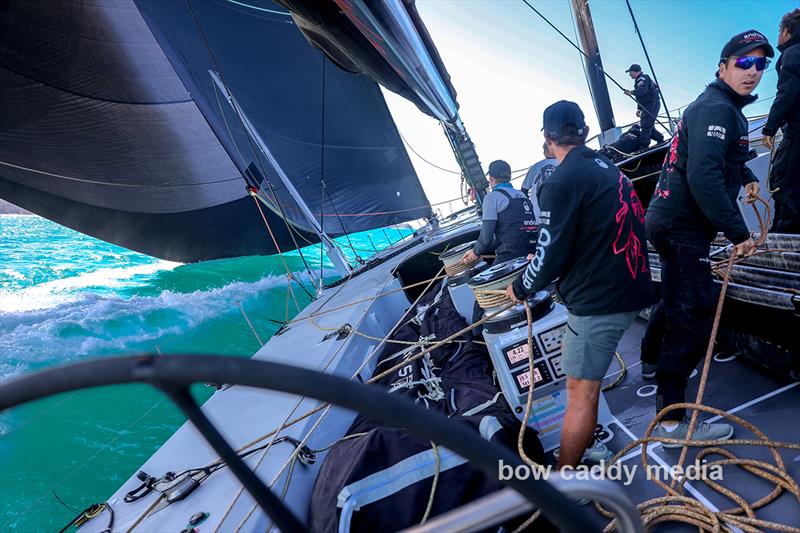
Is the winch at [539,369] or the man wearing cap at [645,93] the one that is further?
the man wearing cap at [645,93]

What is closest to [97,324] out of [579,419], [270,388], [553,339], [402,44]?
[402,44]

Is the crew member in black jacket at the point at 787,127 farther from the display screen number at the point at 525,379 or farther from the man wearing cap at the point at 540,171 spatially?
the display screen number at the point at 525,379

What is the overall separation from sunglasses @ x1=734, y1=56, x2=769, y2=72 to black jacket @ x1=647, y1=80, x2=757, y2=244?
0.07 meters

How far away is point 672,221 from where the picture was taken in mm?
1525

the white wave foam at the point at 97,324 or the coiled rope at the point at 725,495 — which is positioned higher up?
the white wave foam at the point at 97,324

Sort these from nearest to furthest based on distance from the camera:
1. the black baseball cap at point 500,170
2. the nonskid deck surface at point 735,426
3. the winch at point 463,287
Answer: the nonskid deck surface at point 735,426 → the winch at point 463,287 → the black baseball cap at point 500,170

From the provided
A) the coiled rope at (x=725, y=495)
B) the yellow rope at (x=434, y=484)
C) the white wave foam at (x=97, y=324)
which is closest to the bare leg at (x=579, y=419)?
the coiled rope at (x=725, y=495)

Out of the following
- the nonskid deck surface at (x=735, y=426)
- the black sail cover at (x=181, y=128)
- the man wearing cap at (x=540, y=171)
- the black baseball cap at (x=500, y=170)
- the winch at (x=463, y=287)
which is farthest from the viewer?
the black sail cover at (x=181, y=128)

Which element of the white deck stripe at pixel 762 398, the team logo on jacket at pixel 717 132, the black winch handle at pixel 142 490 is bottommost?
the white deck stripe at pixel 762 398

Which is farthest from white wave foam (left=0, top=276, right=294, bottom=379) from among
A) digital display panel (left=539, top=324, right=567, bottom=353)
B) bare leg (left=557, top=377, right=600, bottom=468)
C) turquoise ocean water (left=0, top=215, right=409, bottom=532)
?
bare leg (left=557, top=377, right=600, bottom=468)

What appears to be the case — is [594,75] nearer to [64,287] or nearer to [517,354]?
[517,354]

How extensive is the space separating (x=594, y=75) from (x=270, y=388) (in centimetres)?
724

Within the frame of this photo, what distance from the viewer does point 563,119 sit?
139 centimetres

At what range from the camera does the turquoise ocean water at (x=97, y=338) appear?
3.30 metres
